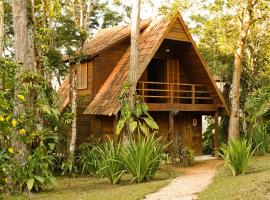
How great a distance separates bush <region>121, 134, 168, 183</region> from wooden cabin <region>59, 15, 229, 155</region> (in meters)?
3.55

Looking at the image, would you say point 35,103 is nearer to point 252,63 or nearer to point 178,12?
point 178,12

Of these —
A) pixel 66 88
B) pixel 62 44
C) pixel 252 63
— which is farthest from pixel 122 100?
pixel 252 63

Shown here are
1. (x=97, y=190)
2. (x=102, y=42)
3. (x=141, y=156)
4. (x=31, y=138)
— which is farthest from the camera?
(x=102, y=42)

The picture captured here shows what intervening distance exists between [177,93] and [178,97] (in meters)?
1.31

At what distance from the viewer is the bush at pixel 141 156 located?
10.6m

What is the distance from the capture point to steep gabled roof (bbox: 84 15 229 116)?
14.9 metres

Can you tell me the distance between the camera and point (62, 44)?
537 inches

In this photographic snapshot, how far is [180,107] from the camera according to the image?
16797 millimetres

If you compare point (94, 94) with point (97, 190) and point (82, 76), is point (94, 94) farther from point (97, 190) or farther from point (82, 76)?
point (97, 190)

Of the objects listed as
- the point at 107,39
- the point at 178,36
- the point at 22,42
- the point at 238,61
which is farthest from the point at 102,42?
the point at 22,42

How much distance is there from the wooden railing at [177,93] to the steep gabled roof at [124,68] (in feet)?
3.60

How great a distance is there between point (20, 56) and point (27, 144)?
2.03 meters

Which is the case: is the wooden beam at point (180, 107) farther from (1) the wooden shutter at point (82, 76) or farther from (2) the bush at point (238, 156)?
(2) the bush at point (238, 156)

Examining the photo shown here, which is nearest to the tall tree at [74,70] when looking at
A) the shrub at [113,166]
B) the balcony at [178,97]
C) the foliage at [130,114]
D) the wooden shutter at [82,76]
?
the foliage at [130,114]
